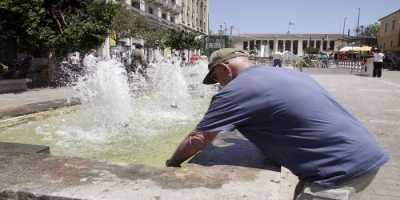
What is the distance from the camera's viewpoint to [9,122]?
22.0ft

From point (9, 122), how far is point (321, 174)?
19.0 ft

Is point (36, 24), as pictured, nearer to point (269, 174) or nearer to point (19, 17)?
point (19, 17)

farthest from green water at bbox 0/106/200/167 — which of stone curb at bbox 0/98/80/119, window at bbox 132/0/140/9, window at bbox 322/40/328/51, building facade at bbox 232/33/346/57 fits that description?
window at bbox 322/40/328/51

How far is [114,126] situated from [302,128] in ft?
16.5

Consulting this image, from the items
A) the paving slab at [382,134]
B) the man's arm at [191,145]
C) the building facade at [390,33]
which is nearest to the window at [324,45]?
the building facade at [390,33]

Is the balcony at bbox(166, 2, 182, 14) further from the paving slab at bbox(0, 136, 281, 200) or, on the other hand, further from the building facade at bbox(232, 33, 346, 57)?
the paving slab at bbox(0, 136, 281, 200)

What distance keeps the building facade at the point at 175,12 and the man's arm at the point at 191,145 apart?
123ft

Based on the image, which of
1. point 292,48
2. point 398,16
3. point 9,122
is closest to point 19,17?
point 9,122

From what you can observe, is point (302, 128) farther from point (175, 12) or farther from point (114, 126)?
point (175, 12)

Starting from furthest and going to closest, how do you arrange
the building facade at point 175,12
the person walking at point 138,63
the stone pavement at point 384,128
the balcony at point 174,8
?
the balcony at point 174,8 < the building facade at point 175,12 < the person walking at point 138,63 < the stone pavement at point 384,128

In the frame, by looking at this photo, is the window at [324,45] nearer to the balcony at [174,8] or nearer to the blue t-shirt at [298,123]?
the balcony at [174,8]

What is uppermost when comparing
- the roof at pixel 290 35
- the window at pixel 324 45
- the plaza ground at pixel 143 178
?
the roof at pixel 290 35

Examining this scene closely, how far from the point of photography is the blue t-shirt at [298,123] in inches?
83.4

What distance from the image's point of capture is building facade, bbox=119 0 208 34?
159ft
